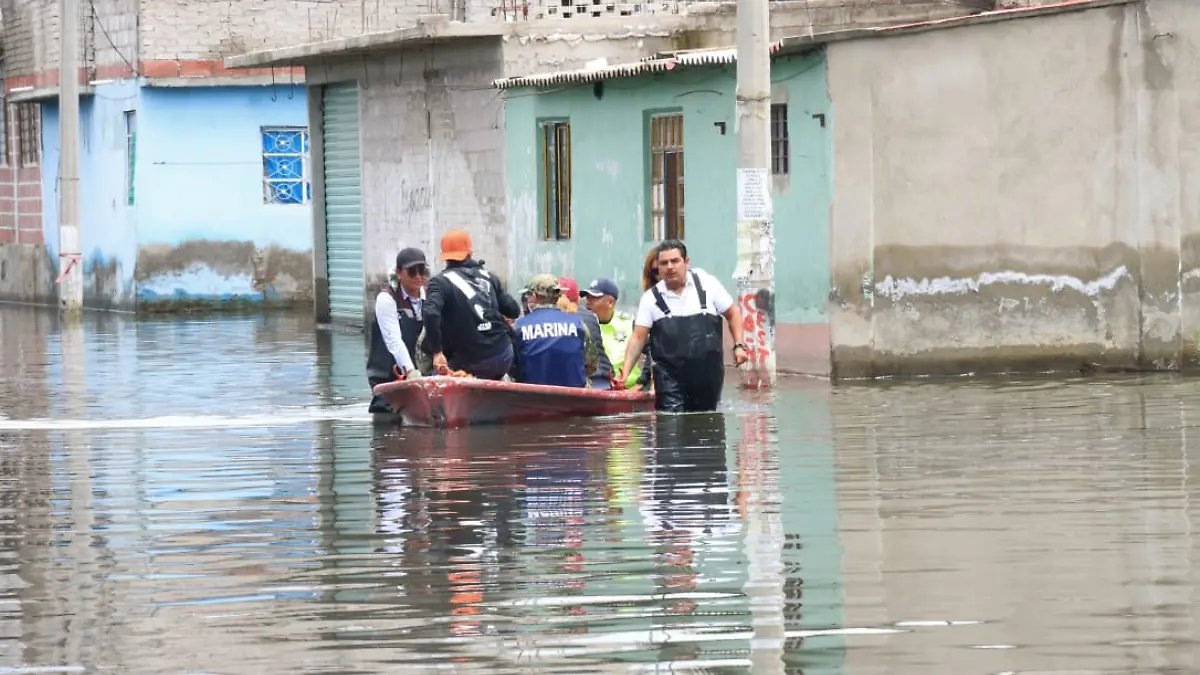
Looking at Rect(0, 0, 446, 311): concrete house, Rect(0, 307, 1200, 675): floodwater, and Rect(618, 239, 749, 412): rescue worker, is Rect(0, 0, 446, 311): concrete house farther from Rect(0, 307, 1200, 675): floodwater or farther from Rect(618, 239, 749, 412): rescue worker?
Rect(618, 239, 749, 412): rescue worker

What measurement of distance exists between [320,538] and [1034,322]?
11247mm

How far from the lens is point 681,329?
16938mm

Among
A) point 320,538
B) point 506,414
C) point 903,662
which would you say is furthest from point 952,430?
point 903,662

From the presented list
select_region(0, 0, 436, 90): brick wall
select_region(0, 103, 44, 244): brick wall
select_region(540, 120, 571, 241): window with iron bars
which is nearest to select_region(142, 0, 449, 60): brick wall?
select_region(0, 0, 436, 90): brick wall

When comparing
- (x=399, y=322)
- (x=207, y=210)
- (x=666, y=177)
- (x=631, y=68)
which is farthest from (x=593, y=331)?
(x=207, y=210)

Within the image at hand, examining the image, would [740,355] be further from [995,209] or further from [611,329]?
[995,209]

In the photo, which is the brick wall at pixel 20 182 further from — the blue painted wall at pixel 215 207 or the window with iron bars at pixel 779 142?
the window with iron bars at pixel 779 142

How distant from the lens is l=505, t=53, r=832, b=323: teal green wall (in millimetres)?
21859

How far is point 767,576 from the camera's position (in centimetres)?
989

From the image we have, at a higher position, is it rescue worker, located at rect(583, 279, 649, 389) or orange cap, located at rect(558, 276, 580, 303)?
orange cap, located at rect(558, 276, 580, 303)

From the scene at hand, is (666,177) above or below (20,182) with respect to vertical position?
below

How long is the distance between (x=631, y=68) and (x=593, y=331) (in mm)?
7160

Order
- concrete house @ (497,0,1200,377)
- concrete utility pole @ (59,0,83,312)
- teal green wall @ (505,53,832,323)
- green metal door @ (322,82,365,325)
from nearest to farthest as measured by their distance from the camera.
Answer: concrete house @ (497,0,1200,377) → teal green wall @ (505,53,832,323) → green metal door @ (322,82,365,325) → concrete utility pole @ (59,0,83,312)

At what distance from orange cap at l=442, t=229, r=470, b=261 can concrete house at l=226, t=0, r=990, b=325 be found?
30.5 ft
